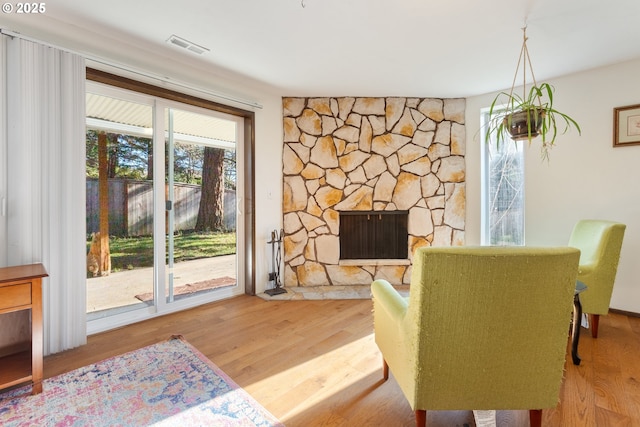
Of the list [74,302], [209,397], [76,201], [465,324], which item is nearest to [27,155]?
[76,201]

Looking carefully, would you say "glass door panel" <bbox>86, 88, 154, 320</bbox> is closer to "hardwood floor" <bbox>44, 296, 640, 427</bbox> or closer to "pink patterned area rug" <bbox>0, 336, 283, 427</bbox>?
"hardwood floor" <bbox>44, 296, 640, 427</bbox>

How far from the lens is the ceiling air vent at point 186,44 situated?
7.41ft

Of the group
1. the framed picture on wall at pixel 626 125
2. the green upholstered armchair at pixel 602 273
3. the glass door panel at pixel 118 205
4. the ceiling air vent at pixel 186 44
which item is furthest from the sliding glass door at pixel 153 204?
the framed picture on wall at pixel 626 125

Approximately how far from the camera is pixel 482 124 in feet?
11.7

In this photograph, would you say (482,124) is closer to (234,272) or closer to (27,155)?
(234,272)

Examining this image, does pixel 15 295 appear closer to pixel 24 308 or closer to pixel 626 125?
pixel 24 308

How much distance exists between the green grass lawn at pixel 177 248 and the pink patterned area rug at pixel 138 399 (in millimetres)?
942

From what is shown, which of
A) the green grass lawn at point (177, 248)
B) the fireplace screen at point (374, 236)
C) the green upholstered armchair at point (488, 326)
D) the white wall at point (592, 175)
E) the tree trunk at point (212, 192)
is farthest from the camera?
the fireplace screen at point (374, 236)

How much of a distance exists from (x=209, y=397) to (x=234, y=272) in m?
1.88

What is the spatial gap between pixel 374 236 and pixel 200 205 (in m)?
2.11

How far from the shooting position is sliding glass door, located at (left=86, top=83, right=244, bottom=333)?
2447 millimetres

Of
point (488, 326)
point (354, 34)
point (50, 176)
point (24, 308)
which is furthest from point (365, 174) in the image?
point (24, 308)

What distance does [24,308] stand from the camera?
1550 mm

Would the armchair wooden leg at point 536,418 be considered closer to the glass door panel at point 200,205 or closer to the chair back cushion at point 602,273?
the chair back cushion at point 602,273
